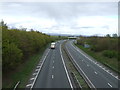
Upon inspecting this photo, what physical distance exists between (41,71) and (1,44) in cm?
974

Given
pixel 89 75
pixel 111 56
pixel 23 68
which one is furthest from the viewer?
pixel 111 56

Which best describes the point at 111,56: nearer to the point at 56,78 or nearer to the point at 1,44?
the point at 56,78

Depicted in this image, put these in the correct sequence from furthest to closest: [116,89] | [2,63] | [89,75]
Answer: [89,75], [2,63], [116,89]

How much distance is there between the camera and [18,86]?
25.7 metres

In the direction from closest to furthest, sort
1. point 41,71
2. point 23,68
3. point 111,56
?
point 41,71 < point 23,68 < point 111,56

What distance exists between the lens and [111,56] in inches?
1983

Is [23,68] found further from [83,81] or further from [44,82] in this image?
[83,81]

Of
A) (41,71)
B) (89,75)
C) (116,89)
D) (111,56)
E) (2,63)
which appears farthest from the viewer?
(111,56)

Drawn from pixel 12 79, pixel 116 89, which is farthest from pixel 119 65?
pixel 12 79

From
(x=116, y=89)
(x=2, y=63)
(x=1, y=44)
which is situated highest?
(x=1, y=44)

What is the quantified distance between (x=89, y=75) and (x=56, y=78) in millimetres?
5110

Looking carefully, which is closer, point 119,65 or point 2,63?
point 2,63

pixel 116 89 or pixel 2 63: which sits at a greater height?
pixel 2 63

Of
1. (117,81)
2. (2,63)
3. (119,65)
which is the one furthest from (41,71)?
(119,65)
